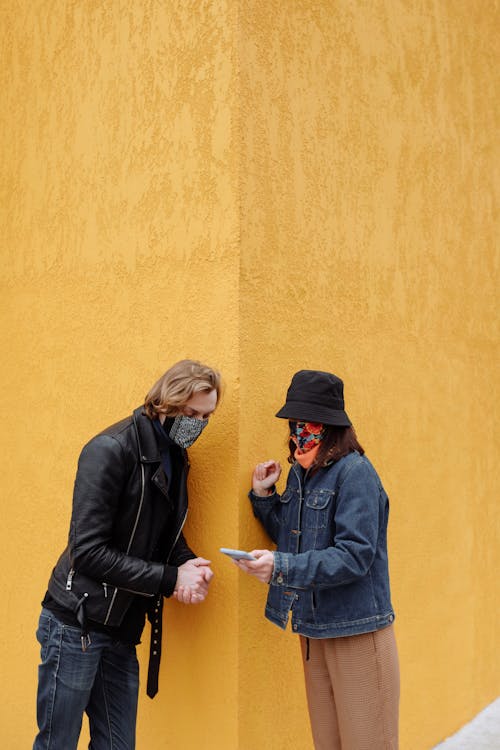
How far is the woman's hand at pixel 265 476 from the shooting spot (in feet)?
10.3

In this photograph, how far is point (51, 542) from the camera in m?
3.95

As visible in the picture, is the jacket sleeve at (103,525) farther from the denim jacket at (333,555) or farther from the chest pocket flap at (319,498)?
the chest pocket flap at (319,498)

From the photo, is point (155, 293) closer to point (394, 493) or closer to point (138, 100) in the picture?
point (138, 100)

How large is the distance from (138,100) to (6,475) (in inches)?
81.3

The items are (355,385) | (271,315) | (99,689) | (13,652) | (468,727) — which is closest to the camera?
(99,689)

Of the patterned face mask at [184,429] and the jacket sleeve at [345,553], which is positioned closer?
the jacket sleeve at [345,553]

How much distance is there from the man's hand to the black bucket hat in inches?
26.4

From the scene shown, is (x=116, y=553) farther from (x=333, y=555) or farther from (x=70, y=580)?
(x=333, y=555)

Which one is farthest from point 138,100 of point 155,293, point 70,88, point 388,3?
point 388,3

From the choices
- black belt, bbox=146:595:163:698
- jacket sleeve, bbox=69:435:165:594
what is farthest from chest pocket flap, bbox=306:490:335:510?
black belt, bbox=146:595:163:698

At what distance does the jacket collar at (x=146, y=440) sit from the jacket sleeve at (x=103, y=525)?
7 centimetres

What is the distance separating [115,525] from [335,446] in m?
0.85

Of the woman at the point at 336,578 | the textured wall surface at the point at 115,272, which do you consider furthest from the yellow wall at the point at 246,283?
the woman at the point at 336,578

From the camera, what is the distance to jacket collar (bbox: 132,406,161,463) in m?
2.89
